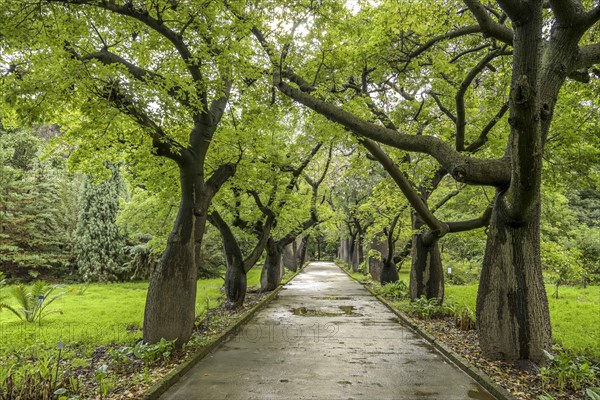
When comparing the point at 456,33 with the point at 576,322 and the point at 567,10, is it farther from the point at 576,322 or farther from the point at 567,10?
the point at 576,322

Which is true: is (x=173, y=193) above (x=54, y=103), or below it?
below

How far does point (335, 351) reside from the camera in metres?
7.02

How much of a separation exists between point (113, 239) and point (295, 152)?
1268cm

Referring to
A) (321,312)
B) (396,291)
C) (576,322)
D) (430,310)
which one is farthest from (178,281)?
(396,291)

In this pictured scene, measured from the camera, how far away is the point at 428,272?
11156 mm

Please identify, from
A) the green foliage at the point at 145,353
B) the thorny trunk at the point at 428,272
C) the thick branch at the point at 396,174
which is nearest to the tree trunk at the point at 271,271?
the thorny trunk at the point at 428,272

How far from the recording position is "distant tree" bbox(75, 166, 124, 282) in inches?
782

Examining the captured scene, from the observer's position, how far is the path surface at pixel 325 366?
16.2ft

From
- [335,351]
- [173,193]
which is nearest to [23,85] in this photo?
[173,193]

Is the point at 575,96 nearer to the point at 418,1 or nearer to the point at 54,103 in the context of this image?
the point at 418,1

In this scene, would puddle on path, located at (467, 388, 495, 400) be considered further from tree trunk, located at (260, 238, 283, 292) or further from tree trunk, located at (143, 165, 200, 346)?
tree trunk, located at (260, 238, 283, 292)

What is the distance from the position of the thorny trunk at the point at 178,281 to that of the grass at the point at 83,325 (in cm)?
143

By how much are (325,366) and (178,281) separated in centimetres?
298

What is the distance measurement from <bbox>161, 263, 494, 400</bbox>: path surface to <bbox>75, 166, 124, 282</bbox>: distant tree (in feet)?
45.0
